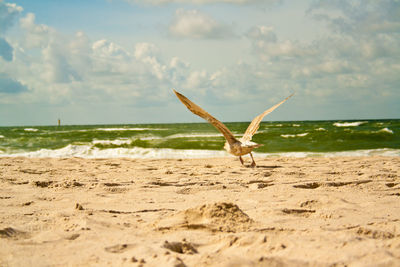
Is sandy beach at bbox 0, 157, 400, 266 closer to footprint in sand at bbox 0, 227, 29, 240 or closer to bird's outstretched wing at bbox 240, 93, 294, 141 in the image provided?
footprint in sand at bbox 0, 227, 29, 240

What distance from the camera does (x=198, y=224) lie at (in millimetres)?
2604

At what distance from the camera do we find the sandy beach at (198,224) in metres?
2.05

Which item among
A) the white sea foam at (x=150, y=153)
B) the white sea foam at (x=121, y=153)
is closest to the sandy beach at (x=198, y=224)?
the white sea foam at (x=150, y=153)

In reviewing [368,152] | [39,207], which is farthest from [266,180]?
[368,152]

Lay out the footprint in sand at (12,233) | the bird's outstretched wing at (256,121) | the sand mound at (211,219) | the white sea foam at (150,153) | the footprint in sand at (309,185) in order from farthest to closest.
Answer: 1. the white sea foam at (150,153)
2. the bird's outstretched wing at (256,121)
3. the footprint in sand at (309,185)
4. the sand mound at (211,219)
5. the footprint in sand at (12,233)

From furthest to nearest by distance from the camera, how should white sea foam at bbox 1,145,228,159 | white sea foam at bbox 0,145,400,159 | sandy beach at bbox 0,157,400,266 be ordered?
white sea foam at bbox 1,145,228,159
white sea foam at bbox 0,145,400,159
sandy beach at bbox 0,157,400,266

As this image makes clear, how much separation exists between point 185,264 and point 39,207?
2079 millimetres

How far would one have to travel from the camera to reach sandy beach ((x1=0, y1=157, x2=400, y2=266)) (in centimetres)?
205

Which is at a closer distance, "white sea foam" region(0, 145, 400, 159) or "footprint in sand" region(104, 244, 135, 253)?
"footprint in sand" region(104, 244, 135, 253)

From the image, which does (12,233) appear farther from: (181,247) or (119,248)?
(181,247)

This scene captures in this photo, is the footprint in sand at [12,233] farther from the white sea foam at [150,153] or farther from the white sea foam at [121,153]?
the white sea foam at [121,153]

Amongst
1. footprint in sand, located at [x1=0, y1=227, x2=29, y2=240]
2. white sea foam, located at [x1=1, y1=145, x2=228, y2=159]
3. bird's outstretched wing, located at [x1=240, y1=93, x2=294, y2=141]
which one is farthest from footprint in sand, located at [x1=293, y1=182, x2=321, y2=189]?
white sea foam, located at [x1=1, y1=145, x2=228, y2=159]

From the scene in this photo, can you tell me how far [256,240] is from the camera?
229cm

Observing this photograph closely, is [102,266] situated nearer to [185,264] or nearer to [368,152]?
[185,264]
